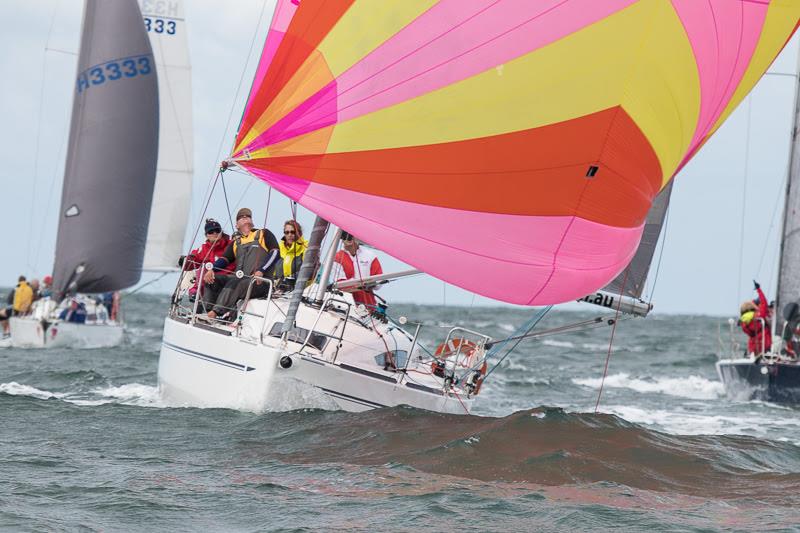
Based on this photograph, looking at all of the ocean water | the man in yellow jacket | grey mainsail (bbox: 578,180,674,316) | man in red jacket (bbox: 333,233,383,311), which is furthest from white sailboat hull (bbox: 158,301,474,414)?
the man in yellow jacket

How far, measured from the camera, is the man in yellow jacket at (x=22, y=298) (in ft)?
83.1

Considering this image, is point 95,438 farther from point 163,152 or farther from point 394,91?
point 163,152

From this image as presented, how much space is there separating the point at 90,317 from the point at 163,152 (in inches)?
165

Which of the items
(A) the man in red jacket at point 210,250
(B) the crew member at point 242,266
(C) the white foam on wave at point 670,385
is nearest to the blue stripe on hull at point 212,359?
(B) the crew member at point 242,266

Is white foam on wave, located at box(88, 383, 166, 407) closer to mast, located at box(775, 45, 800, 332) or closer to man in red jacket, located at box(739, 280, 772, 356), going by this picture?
man in red jacket, located at box(739, 280, 772, 356)

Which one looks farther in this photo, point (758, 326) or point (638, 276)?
point (758, 326)

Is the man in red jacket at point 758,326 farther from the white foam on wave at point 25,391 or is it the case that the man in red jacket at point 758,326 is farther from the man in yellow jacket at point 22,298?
the man in yellow jacket at point 22,298

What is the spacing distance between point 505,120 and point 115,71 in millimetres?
14956

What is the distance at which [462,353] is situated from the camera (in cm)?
1248

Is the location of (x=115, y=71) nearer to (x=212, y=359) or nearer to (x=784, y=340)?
(x=784, y=340)

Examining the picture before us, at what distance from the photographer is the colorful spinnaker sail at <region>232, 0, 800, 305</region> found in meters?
8.74

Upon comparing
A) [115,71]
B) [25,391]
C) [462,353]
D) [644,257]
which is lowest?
[25,391]

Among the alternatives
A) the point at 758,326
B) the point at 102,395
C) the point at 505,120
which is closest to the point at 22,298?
the point at 102,395

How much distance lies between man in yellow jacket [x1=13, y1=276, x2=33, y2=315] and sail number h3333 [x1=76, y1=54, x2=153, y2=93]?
17.8 ft
